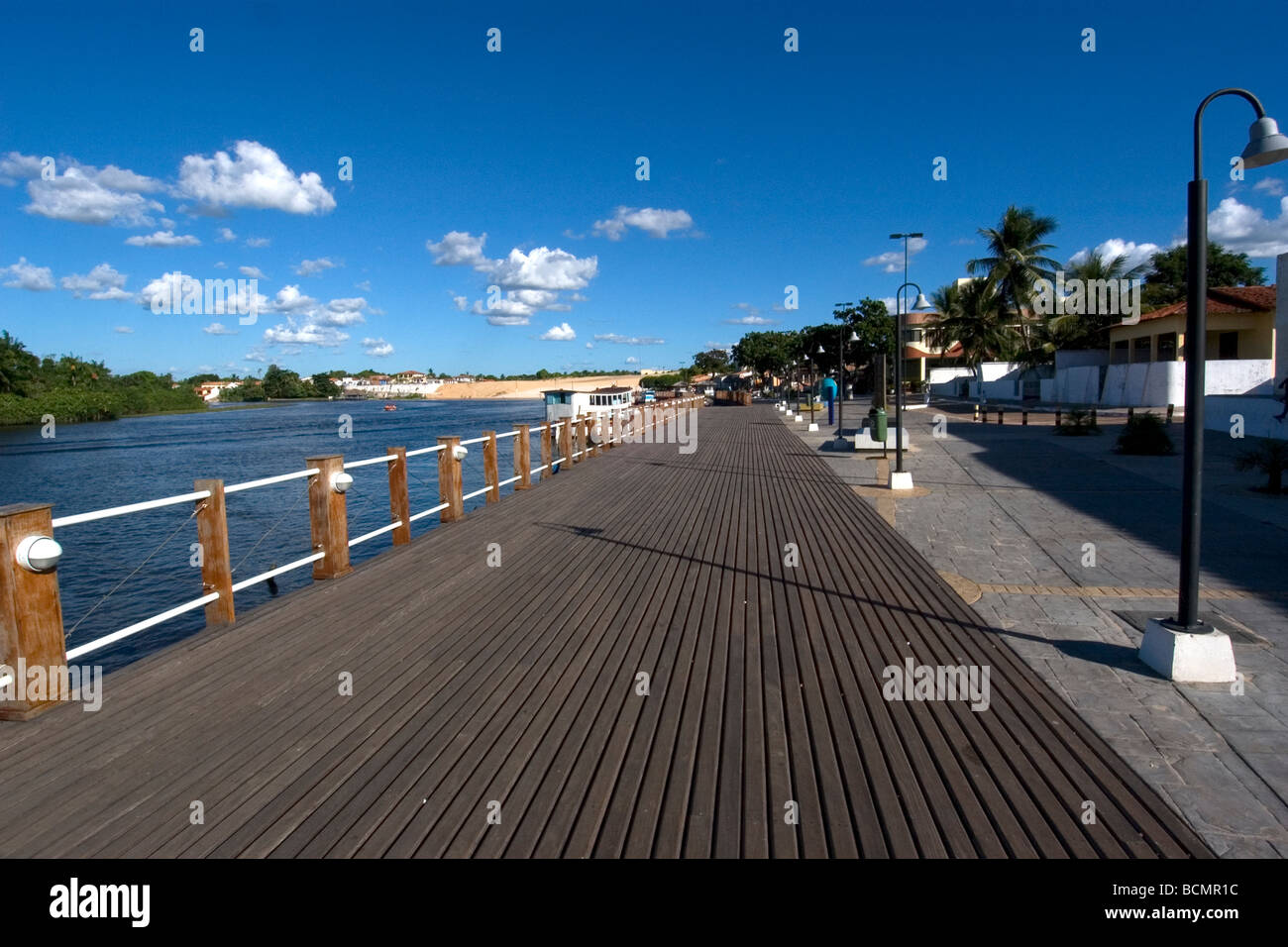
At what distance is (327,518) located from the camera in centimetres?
646

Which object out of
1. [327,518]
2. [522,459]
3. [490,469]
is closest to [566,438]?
[522,459]

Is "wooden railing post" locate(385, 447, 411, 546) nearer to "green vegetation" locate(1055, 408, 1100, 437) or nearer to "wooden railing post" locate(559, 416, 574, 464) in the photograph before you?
"wooden railing post" locate(559, 416, 574, 464)

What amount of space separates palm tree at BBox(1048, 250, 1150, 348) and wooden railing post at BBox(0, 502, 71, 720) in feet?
149

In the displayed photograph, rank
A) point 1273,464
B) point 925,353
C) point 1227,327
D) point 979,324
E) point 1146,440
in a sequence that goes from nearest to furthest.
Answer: point 1273,464 → point 1146,440 → point 1227,327 → point 979,324 → point 925,353

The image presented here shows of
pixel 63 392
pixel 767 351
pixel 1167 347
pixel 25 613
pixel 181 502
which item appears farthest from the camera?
pixel 767 351

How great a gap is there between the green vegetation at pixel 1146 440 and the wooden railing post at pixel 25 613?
17.1 m

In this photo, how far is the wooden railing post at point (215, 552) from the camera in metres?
5.07

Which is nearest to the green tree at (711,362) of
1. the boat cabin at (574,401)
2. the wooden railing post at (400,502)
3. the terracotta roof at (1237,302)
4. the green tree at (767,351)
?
the green tree at (767,351)

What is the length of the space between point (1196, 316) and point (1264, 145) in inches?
37.7

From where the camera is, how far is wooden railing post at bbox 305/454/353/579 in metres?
6.37

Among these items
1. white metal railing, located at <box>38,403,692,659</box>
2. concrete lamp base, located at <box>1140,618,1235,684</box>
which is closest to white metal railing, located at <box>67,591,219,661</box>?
white metal railing, located at <box>38,403,692,659</box>

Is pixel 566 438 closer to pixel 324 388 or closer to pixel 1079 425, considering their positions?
pixel 1079 425

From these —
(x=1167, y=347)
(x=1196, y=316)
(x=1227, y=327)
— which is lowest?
(x=1196, y=316)
